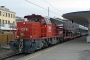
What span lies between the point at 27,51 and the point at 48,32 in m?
3.94

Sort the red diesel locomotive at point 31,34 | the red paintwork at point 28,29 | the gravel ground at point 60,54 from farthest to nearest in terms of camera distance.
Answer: the red paintwork at point 28,29 → the red diesel locomotive at point 31,34 → the gravel ground at point 60,54

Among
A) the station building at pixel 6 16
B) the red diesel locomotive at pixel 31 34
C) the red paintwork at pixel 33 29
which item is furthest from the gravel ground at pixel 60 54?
the station building at pixel 6 16

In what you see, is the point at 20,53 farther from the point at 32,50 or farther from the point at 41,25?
the point at 41,25

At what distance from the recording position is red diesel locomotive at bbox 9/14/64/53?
15.5 meters

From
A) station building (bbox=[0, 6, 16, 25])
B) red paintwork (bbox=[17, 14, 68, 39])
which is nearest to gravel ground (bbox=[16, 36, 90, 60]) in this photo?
red paintwork (bbox=[17, 14, 68, 39])

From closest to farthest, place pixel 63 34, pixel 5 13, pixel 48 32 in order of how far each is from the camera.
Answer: pixel 48 32
pixel 63 34
pixel 5 13

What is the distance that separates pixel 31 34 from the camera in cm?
1603

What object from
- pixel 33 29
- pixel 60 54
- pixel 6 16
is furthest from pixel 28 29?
pixel 6 16

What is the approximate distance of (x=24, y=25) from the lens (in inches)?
643

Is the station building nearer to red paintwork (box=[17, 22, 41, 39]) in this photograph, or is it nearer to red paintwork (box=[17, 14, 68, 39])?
red paintwork (box=[17, 14, 68, 39])

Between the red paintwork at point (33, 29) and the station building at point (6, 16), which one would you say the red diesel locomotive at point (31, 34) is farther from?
the station building at point (6, 16)

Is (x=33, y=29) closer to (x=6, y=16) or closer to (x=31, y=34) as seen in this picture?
(x=31, y=34)

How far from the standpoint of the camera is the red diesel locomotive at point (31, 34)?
50.9 feet

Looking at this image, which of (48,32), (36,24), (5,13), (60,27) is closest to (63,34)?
(60,27)
